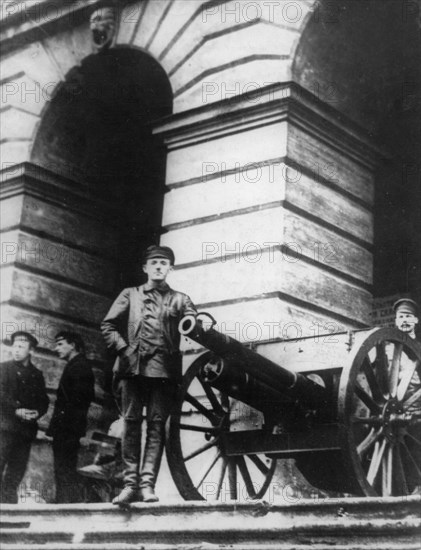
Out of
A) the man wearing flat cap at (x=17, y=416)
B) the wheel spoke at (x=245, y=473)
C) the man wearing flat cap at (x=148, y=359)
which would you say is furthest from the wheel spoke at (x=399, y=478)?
the man wearing flat cap at (x=17, y=416)

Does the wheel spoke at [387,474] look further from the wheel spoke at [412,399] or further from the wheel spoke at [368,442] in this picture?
the wheel spoke at [412,399]

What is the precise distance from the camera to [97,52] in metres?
9.92

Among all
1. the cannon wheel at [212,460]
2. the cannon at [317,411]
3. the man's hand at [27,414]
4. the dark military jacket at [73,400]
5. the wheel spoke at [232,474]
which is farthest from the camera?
the man's hand at [27,414]

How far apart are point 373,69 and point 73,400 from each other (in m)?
4.59

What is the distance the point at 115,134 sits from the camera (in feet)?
35.9

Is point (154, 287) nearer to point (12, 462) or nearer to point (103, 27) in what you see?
point (12, 462)

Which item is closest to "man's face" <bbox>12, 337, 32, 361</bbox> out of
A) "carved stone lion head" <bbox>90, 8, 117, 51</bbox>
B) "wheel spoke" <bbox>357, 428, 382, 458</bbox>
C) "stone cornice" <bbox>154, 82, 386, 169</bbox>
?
"stone cornice" <bbox>154, 82, 386, 169</bbox>

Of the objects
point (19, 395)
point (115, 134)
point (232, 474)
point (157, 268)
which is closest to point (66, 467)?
point (19, 395)

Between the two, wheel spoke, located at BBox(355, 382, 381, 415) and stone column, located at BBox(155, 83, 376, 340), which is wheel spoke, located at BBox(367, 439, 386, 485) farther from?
stone column, located at BBox(155, 83, 376, 340)

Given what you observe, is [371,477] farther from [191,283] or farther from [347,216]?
[347,216]

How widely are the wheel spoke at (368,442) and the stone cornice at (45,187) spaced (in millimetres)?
5585

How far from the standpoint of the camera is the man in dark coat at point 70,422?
27.3ft

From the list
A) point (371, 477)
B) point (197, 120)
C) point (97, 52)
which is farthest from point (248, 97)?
point (371, 477)

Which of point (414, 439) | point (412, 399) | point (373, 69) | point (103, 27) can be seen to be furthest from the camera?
point (103, 27)
